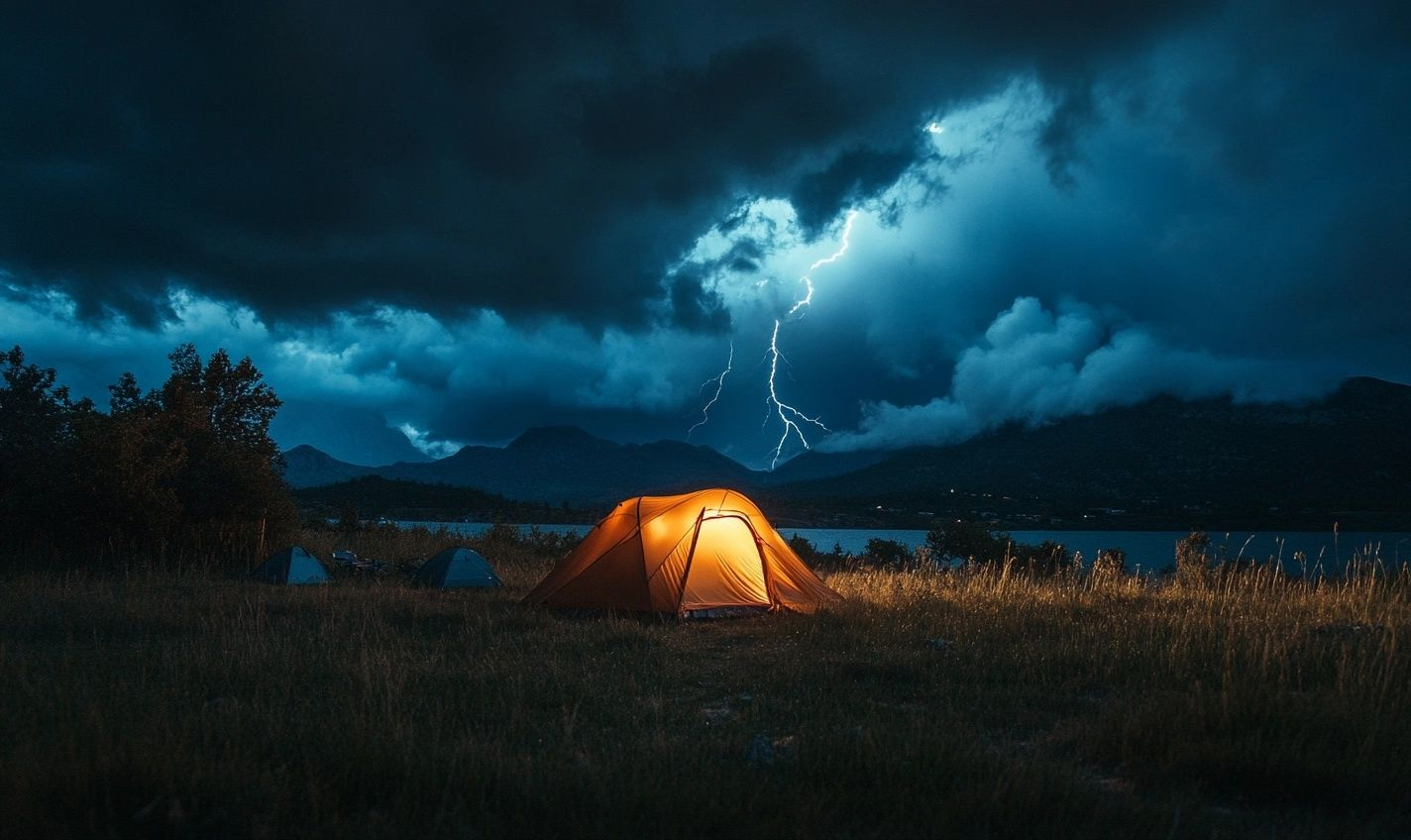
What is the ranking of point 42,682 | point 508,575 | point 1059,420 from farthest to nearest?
1. point 1059,420
2. point 508,575
3. point 42,682

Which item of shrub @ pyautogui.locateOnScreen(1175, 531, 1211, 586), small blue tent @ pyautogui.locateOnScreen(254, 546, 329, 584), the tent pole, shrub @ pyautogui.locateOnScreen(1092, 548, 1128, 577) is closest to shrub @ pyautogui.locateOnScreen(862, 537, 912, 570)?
shrub @ pyautogui.locateOnScreen(1092, 548, 1128, 577)

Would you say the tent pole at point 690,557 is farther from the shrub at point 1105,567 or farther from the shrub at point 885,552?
the shrub at point 885,552

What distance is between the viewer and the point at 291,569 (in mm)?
16547

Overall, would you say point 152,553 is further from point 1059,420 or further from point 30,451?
point 1059,420

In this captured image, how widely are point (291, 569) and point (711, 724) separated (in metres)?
13.3

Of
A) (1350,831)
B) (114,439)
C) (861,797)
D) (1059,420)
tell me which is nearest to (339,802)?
(861,797)

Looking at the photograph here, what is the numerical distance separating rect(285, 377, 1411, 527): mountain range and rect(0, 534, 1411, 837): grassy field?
40048 mm

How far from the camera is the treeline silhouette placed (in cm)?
1705

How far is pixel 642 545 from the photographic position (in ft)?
43.7

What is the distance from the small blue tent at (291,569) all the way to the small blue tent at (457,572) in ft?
6.41

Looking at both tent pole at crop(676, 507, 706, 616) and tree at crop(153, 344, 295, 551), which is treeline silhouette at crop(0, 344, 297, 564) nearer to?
tree at crop(153, 344, 295, 551)

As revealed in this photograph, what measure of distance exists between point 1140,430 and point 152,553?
3998 inches

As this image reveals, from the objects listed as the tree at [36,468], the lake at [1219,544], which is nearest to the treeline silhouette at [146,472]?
the tree at [36,468]

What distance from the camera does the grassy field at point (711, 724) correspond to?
394 cm
